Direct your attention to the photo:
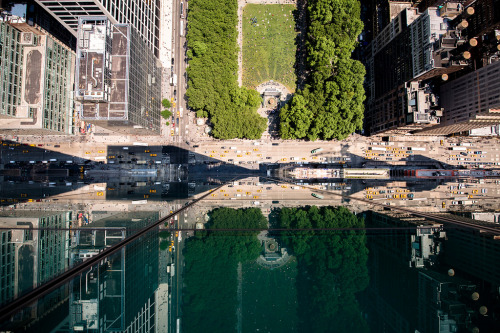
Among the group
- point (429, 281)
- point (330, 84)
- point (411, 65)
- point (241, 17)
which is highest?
point (241, 17)

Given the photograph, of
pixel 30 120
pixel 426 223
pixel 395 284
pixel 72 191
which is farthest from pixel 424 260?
pixel 30 120

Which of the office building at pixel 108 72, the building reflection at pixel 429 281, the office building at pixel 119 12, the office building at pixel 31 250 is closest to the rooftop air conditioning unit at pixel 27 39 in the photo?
the office building at pixel 119 12

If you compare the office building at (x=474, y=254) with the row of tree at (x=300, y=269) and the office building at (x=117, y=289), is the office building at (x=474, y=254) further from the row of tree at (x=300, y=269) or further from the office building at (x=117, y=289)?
the office building at (x=117, y=289)

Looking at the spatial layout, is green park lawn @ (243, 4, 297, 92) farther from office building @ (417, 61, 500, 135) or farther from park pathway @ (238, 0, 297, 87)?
office building @ (417, 61, 500, 135)

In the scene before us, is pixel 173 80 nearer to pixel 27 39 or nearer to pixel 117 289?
pixel 27 39

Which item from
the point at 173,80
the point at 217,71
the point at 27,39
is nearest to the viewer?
the point at 27,39

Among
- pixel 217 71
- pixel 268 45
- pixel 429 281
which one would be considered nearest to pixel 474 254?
pixel 429 281

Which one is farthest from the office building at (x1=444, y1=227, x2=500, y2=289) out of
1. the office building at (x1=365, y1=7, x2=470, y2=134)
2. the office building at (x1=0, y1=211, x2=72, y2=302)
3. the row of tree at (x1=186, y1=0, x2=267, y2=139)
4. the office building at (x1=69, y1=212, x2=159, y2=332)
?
the row of tree at (x1=186, y1=0, x2=267, y2=139)
